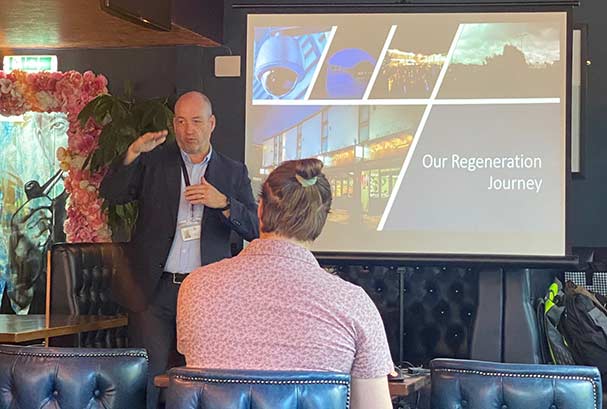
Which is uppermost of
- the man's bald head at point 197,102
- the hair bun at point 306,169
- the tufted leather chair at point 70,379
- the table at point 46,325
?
the man's bald head at point 197,102

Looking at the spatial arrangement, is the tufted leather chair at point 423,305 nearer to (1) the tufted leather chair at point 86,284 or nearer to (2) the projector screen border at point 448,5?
(1) the tufted leather chair at point 86,284

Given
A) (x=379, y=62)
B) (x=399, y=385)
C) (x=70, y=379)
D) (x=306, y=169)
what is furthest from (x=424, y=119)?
(x=70, y=379)

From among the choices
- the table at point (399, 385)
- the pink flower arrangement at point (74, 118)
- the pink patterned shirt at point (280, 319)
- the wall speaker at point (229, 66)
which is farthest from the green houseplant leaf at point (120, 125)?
the pink patterned shirt at point (280, 319)

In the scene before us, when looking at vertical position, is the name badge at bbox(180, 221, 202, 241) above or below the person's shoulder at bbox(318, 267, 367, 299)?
above

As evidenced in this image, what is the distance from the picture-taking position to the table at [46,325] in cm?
336

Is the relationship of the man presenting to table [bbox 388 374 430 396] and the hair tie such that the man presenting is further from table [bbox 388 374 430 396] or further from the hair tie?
the hair tie

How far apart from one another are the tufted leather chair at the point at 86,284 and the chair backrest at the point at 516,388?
2747 mm

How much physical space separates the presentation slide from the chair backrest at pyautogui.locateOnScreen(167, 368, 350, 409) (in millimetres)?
2692

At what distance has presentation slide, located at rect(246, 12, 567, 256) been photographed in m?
4.35

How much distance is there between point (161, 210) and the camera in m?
3.81

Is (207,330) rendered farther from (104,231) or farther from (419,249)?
(104,231)

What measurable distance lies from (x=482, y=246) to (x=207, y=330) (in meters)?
2.63

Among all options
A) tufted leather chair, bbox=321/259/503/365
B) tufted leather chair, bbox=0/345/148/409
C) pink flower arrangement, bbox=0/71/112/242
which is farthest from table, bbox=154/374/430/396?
pink flower arrangement, bbox=0/71/112/242

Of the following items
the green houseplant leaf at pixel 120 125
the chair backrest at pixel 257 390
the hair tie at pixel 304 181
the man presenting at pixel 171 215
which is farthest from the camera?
the green houseplant leaf at pixel 120 125
